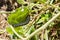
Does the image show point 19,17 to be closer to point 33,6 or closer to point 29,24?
point 29,24

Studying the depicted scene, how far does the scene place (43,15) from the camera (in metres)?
0.97

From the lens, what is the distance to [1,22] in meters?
1.14

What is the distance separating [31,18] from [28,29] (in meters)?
0.08

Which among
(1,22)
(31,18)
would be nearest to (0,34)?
(1,22)

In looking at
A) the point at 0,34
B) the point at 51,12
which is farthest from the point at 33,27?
the point at 0,34

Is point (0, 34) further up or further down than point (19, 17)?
further down

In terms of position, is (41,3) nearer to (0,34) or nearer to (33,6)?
(33,6)

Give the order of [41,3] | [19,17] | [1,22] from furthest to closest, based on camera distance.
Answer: [1,22]
[41,3]
[19,17]

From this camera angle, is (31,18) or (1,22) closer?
(31,18)

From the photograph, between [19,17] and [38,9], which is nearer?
[19,17]

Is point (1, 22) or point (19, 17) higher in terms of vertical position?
point (19, 17)

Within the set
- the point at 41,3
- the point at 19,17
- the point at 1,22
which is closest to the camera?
the point at 19,17

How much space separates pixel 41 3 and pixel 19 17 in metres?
0.16

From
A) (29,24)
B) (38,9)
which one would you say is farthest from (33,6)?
(29,24)
